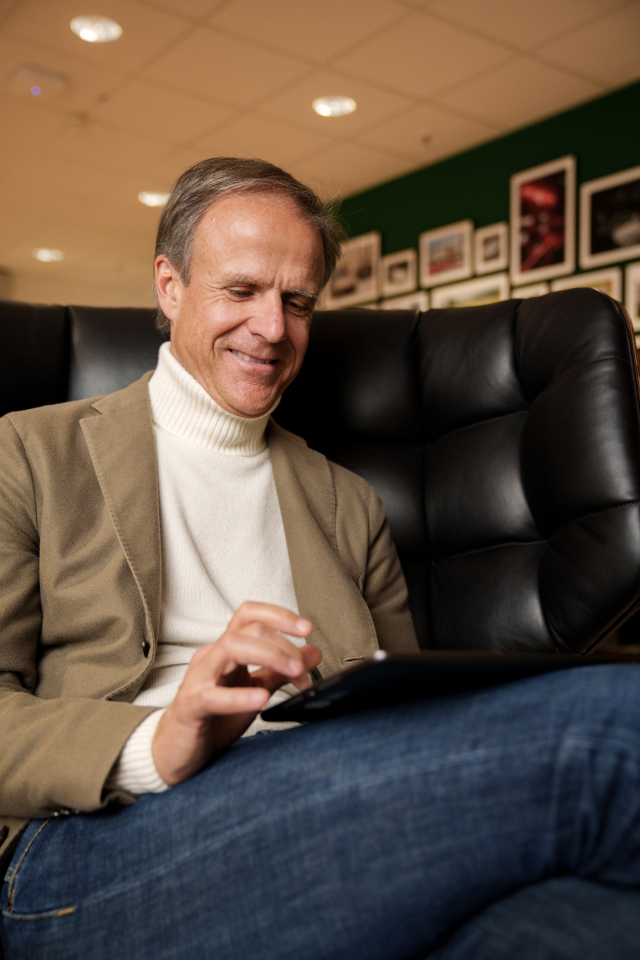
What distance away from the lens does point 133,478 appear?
114 centimetres

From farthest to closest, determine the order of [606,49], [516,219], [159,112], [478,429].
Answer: [516,219] < [159,112] < [606,49] < [478,429]

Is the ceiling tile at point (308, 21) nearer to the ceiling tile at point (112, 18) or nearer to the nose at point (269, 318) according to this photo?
the ceiling tile at point (112, 18)

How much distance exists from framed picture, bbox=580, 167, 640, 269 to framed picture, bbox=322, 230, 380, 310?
175 cm

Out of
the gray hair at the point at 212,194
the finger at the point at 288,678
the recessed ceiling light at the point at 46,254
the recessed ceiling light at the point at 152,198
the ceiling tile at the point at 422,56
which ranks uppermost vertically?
the recessed ceiling light at the point at 46,254

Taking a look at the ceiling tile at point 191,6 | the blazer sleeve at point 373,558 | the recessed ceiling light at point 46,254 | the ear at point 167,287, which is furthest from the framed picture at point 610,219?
the recessed ceiling light at point 46,254

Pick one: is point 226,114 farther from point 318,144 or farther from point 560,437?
point 560,437

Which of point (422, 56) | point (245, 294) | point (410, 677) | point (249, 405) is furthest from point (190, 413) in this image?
point (422, 56)

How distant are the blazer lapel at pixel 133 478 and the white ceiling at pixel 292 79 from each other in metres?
2.45

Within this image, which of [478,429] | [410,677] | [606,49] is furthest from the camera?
[606,49]

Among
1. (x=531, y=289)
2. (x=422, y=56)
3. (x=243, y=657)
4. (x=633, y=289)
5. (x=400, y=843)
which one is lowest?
(x=400, y=843)

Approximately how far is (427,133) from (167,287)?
409cm

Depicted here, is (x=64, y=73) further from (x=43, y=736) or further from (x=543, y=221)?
(x=43, y=736)

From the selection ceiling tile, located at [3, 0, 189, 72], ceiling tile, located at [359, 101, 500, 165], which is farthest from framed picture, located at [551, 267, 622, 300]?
ceiling tile, located at [3, 0, 189, 72]

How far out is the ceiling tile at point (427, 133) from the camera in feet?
15.5
